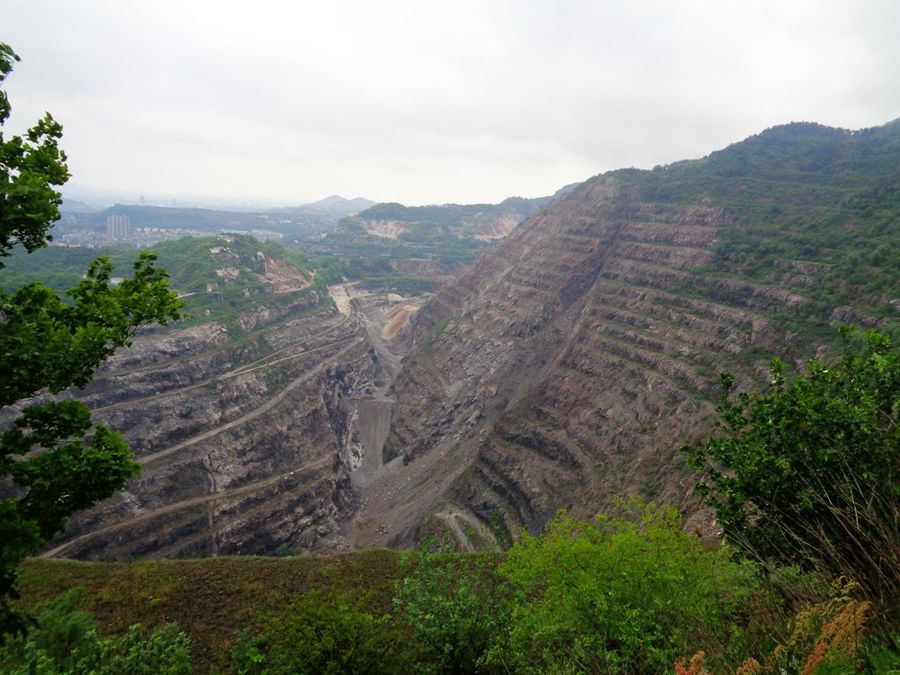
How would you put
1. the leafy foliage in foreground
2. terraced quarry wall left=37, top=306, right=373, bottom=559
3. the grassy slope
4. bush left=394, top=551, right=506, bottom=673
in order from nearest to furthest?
the leafy foliage in foreground < bush left=394, top=551, right=506, bottom=673 < the grassy slope < terraced quarry wall left=37, top=306, right=373, bottom=559

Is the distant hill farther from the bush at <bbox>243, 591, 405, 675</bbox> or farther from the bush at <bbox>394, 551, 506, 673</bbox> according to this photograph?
the bush at <bbox>243, 591, 405, 675</bbox>

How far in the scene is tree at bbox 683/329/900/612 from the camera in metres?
11.8

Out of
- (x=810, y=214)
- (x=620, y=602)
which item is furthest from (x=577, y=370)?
(x=620, y=602)

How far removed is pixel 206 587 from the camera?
3158 centimetres

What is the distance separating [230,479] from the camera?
76.4 metres

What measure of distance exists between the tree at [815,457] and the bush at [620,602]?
1.78m

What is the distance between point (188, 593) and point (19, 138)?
1217 inches

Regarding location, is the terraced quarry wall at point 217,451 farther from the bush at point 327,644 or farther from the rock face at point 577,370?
the bush at point 327,644

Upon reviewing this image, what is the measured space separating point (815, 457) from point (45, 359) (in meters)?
18.8

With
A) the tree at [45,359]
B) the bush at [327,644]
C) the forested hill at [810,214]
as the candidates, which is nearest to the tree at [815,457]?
the bush at [327,644]

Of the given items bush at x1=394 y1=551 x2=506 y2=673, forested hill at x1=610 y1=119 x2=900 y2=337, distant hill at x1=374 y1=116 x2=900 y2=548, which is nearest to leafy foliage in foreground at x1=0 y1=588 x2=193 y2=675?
bush at x1=394 y1=551 x2=506 y2=673

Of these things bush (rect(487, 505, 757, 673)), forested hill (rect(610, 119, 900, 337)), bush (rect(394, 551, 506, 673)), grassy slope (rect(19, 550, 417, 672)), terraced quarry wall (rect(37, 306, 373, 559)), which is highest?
forested hill (rect(610, 119, 900, 337))

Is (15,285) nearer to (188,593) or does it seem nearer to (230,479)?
(230,479)

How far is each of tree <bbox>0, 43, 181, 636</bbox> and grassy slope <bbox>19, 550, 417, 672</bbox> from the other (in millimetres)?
19539
